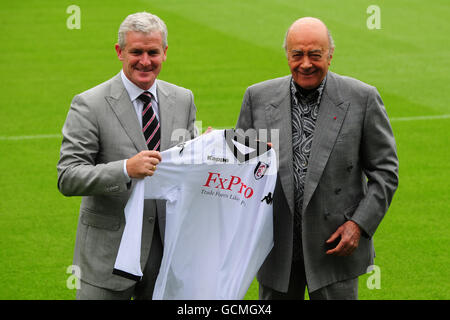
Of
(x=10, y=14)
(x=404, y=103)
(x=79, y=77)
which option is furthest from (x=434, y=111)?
(x=10, y=14)

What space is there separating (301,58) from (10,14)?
16197 millimetres

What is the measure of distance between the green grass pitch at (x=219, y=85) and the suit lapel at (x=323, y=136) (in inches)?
90.6

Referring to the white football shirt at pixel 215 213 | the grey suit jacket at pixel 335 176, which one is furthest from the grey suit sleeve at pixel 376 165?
the white football shirt at pixel 215 213

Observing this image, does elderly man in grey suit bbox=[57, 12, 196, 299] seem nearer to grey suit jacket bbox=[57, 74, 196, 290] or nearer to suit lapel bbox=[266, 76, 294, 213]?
grey suit jacket bbox=[57, 74, 196, 290]

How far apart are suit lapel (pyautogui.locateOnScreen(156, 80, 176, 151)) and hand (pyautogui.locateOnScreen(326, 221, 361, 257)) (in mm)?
1009

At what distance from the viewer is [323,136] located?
3934 millimetres

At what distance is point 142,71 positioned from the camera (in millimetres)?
3873

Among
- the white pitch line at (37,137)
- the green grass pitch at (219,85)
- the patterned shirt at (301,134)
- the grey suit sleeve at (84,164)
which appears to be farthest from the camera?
the white pitch line at (37,137)

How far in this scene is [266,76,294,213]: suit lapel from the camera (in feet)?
13.0

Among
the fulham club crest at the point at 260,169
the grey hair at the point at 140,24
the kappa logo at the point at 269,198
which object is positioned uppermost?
the grey hair at the point at 140,24

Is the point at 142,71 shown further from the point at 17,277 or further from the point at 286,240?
the point at 17,277

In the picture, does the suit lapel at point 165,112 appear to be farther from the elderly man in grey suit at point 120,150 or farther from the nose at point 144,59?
the nose at point 144,59

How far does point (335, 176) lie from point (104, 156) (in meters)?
1.21

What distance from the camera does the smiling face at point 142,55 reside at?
12.5 feet
